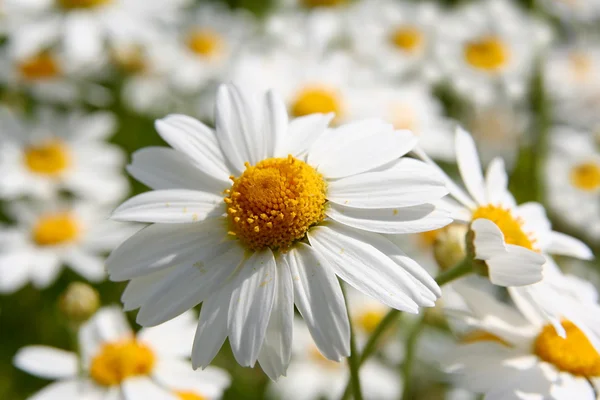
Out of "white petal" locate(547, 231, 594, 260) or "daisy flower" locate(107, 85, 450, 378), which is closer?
"daisy flower" locate(107, 85, 450, 378)

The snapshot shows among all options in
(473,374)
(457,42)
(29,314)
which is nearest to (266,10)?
(457,42)

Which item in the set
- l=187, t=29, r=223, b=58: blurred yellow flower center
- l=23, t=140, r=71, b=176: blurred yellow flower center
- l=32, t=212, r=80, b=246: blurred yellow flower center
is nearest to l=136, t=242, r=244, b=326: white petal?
l=32, t=212, r=80, b=246: blurred yellow flower center

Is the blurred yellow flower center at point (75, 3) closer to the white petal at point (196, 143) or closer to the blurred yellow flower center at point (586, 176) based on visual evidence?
the white petal at point (196, 143)

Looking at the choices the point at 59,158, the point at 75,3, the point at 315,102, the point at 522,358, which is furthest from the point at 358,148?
the point at 75,3

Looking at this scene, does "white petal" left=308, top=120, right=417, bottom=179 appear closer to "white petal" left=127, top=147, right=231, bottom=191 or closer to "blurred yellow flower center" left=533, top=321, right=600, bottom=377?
"white petal" left=127, top=147, right=231, bottom=191

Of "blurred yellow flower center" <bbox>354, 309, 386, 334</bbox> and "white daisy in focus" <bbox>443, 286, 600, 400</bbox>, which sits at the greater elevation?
"white daisy in focus" <bbox>443, 286, 600, 400</bbox>

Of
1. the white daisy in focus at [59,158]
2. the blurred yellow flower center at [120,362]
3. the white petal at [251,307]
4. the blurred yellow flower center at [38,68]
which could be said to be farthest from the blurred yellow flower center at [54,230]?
the white petal at [251,307]

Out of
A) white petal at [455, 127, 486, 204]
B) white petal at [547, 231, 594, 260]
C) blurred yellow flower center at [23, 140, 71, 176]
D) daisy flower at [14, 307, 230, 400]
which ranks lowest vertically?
blurred yellow flower center at [23, 140, 71, 176]

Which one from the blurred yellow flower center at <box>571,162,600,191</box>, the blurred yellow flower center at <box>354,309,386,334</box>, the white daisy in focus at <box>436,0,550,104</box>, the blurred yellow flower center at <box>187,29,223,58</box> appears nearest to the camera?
the blurred yellow flower center at <box>354,309,386,334</box>
